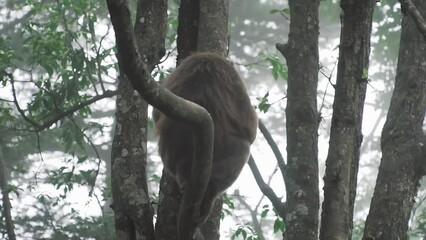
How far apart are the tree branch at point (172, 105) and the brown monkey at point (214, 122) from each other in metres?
0.49

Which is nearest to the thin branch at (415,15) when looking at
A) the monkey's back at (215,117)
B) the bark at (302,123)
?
the bark at (302,123)

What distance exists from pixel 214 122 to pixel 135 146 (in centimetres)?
50

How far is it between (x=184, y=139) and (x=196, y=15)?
0.95m

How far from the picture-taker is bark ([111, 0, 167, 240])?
152 inches

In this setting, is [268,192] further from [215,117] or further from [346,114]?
[346,114]

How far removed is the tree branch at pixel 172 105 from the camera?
9.02 ft

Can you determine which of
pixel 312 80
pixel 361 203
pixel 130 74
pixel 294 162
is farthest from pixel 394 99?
pixel 361 203

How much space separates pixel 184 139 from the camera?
13.8 feet

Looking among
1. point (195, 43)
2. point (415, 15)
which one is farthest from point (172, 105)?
point (195, 43)

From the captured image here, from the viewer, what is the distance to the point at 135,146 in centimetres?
406

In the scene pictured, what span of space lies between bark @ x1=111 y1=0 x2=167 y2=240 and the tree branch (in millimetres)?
334

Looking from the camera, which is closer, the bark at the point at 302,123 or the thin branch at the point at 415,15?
the thin branch at the point at 415,15

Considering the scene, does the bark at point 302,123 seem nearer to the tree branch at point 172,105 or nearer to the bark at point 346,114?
the bark at point 346,114

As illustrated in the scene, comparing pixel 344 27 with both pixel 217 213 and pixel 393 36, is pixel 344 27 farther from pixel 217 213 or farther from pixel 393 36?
pixel 393 36
